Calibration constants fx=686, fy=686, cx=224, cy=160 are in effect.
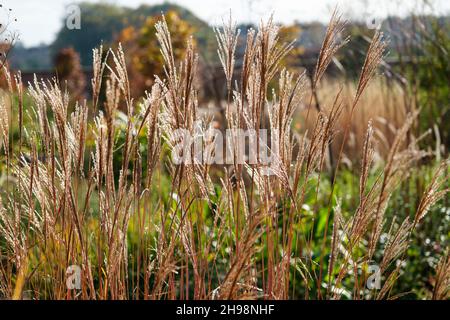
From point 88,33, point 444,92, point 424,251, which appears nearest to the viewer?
point 424,251

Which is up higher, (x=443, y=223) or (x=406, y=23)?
(x=406, y=23)

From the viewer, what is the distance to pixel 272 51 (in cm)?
183

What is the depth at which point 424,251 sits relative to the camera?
167 inches

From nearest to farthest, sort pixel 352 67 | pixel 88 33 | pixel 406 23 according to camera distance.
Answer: pixel 406 23 → pixel 352 67 → pixel 88 33
